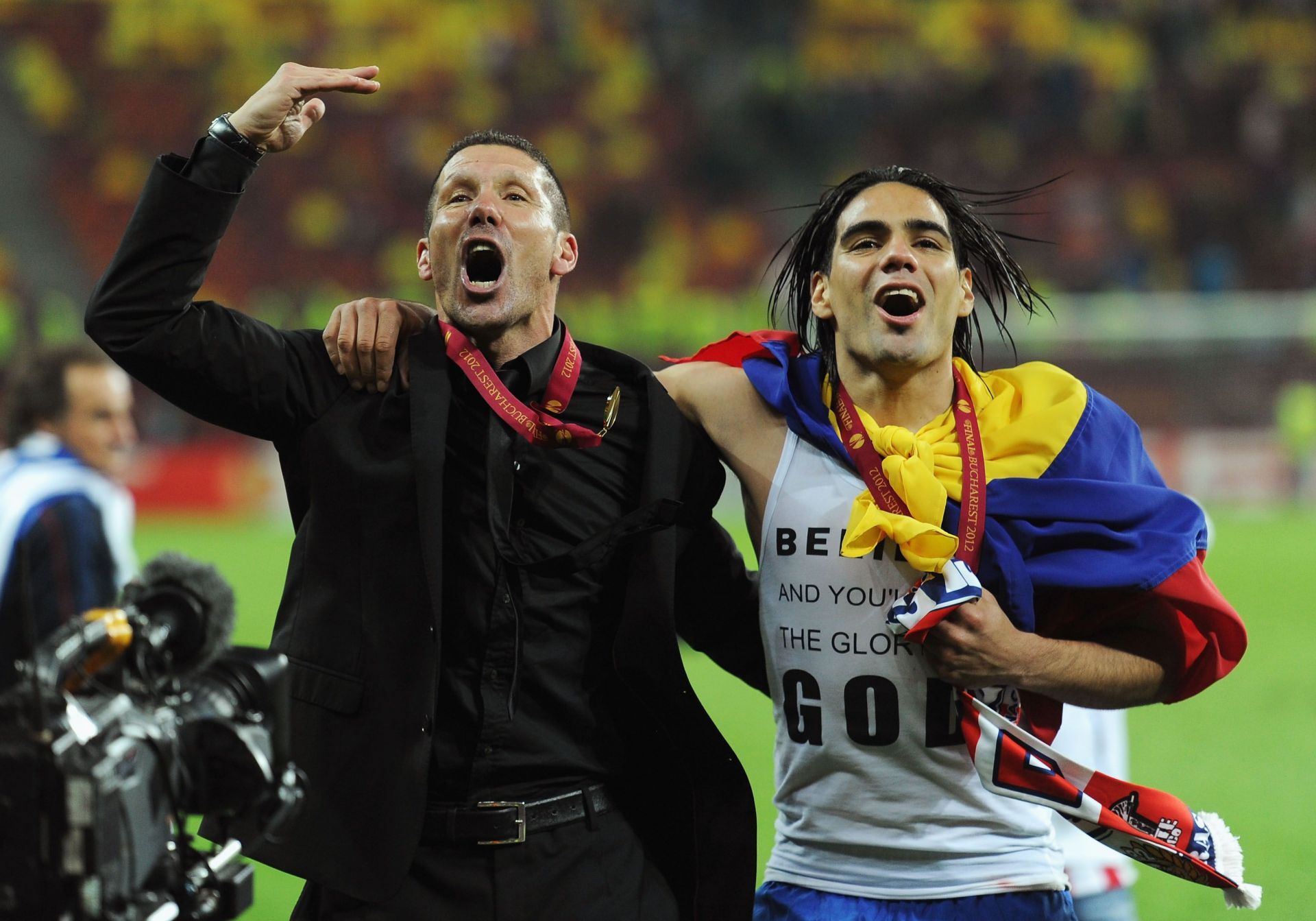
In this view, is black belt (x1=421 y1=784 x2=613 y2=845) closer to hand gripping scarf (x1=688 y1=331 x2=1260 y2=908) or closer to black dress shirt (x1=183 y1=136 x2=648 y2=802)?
black dress shirt (x1=183 y1=136 x2=648 y2=802)

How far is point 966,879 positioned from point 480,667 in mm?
978

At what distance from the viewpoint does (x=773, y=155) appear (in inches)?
891

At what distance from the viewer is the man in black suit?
257cm

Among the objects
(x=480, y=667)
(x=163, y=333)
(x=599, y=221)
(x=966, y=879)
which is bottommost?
(x=966, y=879)

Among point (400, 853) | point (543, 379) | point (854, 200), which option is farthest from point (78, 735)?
point (854, 200)

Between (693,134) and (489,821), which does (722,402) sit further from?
(693,134)

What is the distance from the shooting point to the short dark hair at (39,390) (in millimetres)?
4934

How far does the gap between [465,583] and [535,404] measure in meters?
0.40

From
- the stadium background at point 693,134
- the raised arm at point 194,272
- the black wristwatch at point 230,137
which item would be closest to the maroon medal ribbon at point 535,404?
the raised arm at point 194,272

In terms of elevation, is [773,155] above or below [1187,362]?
above

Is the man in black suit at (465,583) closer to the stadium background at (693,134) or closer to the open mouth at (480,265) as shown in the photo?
the open mouth at (480,265)

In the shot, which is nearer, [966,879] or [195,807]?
[195,807]

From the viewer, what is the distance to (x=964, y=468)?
2881 mm

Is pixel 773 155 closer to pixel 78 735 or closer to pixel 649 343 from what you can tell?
pixel 649 343
